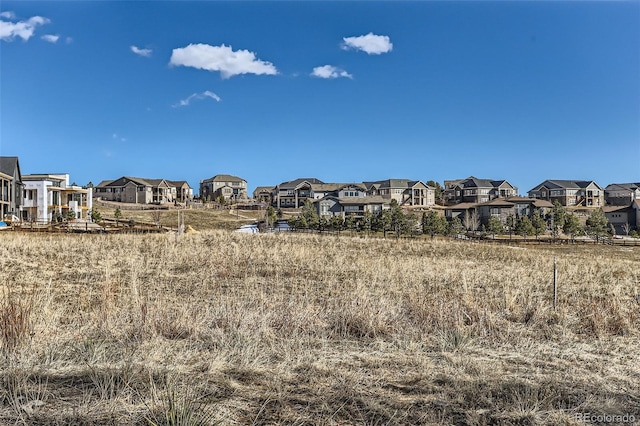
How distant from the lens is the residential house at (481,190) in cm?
9362

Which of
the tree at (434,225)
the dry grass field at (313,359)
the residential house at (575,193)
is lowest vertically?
the dry grass field at (313,359)

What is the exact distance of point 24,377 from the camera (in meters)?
4.16

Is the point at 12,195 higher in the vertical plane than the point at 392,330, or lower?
higher

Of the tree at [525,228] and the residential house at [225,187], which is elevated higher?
the residential house at [225,187]

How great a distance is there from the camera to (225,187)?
106 m

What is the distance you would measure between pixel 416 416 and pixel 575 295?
8.22m

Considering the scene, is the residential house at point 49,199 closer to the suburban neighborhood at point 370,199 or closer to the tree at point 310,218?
the suburban neighborhood at point 370,199

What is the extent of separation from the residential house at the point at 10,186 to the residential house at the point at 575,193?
297 ft

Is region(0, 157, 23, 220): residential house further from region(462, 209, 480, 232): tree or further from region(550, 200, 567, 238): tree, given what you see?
region(550, 200, 567, 238): tree

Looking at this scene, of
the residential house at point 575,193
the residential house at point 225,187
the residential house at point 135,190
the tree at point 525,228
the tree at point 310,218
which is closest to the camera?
the tree at point 525,228

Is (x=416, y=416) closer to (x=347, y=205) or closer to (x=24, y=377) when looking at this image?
(x=24, y=377)

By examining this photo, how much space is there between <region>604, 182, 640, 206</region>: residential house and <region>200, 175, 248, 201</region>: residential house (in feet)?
271

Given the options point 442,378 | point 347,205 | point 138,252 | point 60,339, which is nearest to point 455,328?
point 442,378
